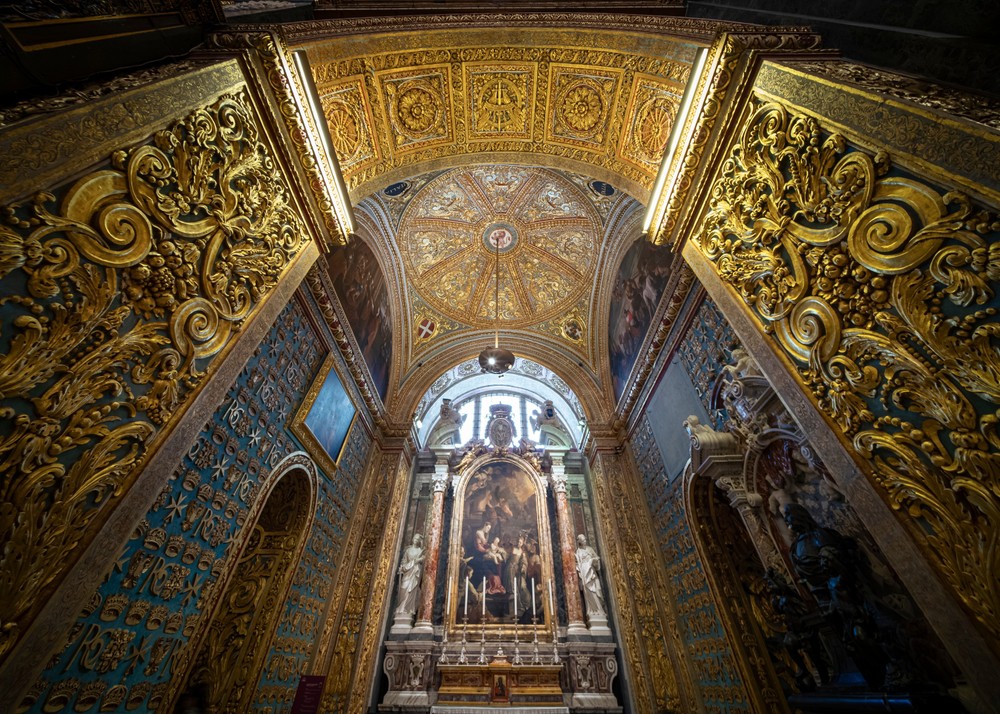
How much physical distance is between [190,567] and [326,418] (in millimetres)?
3033

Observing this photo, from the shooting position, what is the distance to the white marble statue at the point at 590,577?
8.87 meters

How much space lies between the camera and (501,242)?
9.91m

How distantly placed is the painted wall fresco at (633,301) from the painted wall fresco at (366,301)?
592cm

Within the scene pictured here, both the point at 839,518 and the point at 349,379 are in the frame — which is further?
the point at 349,379

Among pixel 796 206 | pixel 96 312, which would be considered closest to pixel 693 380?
pixel 796 206

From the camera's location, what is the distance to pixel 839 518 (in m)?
3.92

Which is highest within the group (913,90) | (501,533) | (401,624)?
(501,533)

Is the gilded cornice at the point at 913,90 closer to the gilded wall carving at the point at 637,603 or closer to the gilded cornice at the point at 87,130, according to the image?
the gilded cornice at the point at 87,130

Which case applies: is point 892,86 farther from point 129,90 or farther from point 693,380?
point 129,90

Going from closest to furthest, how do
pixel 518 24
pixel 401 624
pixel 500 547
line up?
1. pixel 518 24
2. pixel 401 624
3. pixel 500 547

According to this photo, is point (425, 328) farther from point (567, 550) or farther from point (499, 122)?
point (567, 550)

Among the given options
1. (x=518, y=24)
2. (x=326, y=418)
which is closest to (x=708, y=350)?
(x=518, y=24)

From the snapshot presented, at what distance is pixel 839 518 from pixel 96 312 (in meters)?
6.79

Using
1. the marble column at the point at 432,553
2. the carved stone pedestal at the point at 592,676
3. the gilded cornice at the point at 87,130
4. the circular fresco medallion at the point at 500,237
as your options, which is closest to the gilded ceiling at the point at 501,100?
the gilded cornice at the point at 87,130
